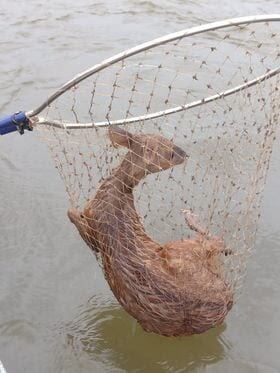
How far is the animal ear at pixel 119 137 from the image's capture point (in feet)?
11.5

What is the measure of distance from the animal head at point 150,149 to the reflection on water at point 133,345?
1.54 meters

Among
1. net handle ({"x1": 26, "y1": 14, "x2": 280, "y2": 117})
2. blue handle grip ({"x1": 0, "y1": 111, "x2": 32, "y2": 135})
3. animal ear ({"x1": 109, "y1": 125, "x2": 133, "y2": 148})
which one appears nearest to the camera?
net handle ({"x1": 26, "y1": 14, "x2": 280, "y2": 117})

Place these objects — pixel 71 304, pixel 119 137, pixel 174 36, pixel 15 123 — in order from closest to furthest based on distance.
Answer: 1. pixel 174 36
2. pixel 15 123
3. pixel 119 137
4. pixel 71 304

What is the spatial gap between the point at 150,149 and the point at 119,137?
0.23 metres

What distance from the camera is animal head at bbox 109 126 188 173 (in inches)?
140

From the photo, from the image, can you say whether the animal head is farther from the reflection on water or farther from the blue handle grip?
the reflection on water

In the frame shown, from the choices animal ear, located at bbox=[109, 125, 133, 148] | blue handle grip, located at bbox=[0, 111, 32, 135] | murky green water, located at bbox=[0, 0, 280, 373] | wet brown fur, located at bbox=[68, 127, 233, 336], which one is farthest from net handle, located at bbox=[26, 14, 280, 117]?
murky green water, located at bbox=[0, 0, 280, 373]

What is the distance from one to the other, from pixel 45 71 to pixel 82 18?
8.70ft

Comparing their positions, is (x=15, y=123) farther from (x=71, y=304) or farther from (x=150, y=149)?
(x=71, y=304)

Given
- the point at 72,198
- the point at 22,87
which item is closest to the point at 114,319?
the point at 72,198

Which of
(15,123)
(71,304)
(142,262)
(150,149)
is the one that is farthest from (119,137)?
(71,304)

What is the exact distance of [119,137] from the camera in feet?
11.6

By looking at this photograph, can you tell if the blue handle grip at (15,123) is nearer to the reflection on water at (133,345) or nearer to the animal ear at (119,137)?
the animal ear at (119,137)

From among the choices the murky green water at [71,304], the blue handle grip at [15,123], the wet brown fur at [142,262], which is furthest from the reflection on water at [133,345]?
the blue handle grip at [15,123]
